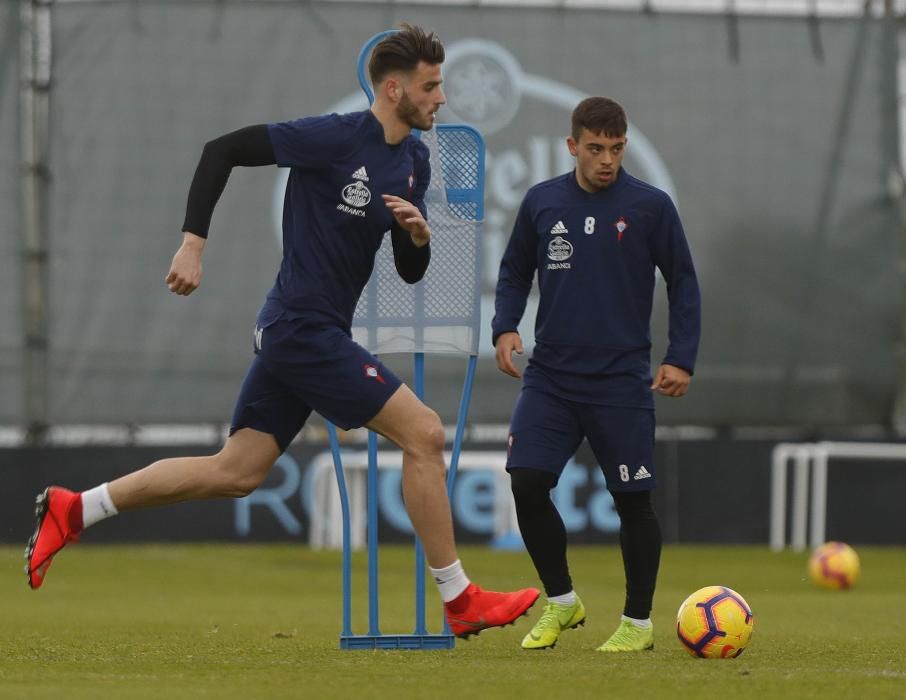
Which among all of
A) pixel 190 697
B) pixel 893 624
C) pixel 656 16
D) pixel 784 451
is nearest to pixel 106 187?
pixel 656 16

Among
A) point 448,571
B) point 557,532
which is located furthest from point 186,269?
point 557,532

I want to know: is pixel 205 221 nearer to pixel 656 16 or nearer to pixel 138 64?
pixel 138 64

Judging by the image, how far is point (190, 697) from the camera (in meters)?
4.48

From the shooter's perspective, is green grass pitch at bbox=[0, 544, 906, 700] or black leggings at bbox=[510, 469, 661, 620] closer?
green grass pitch at bbox=[0, 544, 906, 700]

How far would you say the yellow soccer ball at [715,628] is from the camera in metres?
5.79

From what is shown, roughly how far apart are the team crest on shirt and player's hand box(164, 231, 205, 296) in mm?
497

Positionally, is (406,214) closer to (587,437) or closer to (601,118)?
(601,118)

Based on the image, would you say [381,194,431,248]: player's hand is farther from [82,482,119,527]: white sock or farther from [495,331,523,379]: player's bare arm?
[82,482,119,527]: white sock

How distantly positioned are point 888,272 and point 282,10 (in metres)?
5.94

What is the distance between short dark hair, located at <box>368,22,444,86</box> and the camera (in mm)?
5609

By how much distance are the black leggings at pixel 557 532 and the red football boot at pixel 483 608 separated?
674mm

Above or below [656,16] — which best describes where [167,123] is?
below

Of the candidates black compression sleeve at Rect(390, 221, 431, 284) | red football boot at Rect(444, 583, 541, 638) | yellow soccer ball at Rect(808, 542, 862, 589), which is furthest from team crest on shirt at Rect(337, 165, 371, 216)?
yellow soccer ball at Rect(808, 542, 862, 589)

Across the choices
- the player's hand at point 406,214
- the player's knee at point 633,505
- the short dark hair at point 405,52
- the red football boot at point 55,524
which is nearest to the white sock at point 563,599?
the player's knee at point 633,505
